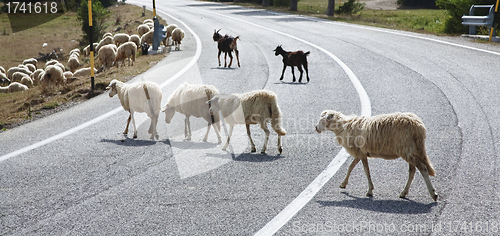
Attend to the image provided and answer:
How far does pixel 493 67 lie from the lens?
12461 millimetres

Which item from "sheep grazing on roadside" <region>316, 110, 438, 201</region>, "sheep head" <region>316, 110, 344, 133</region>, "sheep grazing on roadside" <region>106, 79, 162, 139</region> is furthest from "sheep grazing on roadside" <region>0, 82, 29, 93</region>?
"sheep grazing on roadside" <region>316, 110, 438, 201</region>

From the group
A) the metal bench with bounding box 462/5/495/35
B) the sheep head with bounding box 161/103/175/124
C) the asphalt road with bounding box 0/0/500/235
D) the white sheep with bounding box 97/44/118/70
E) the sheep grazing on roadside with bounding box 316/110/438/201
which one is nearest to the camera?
the asphalt road with bounding box 0/0/500/235

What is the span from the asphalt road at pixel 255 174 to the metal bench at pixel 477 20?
7910 mm

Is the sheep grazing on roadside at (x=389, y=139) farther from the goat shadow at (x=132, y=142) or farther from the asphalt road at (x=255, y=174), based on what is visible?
the goat shadow at (x=132, y=142)

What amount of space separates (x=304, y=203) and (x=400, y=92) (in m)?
6.38

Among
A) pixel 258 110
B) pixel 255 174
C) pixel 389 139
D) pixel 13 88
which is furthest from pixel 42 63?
pixel 389 139

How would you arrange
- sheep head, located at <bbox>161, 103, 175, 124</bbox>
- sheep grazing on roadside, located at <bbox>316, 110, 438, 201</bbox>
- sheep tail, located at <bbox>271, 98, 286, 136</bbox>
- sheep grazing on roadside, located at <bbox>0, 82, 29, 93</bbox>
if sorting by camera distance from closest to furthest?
sheep grazing on roadside, located at <bbox>316, 110, 438, 201</bbox> < sheep tail, located at <bbox>271, 98, 286, 136</bbox> < sheep head, located at <bbox>161, 103, 175, 124</bbox> < sheep grazing on roadside, located at <bbox>0, 82, 29, 93</bbox>

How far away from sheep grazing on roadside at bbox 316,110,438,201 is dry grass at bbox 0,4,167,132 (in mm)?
7288

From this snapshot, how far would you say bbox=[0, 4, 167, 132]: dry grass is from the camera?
1018 centimetres

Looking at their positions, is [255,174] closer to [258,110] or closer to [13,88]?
[258,110]

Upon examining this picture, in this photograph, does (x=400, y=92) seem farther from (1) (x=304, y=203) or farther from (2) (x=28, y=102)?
(2) (x=28, y=102)

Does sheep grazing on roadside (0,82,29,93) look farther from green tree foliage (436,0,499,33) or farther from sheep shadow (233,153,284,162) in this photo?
green tree foliage (436,0,499,33)

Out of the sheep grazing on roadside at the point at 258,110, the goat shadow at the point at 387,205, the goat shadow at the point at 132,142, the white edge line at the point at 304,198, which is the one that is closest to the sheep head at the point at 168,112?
the goat shadow at the point at 132,142

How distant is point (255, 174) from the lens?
5.82m
